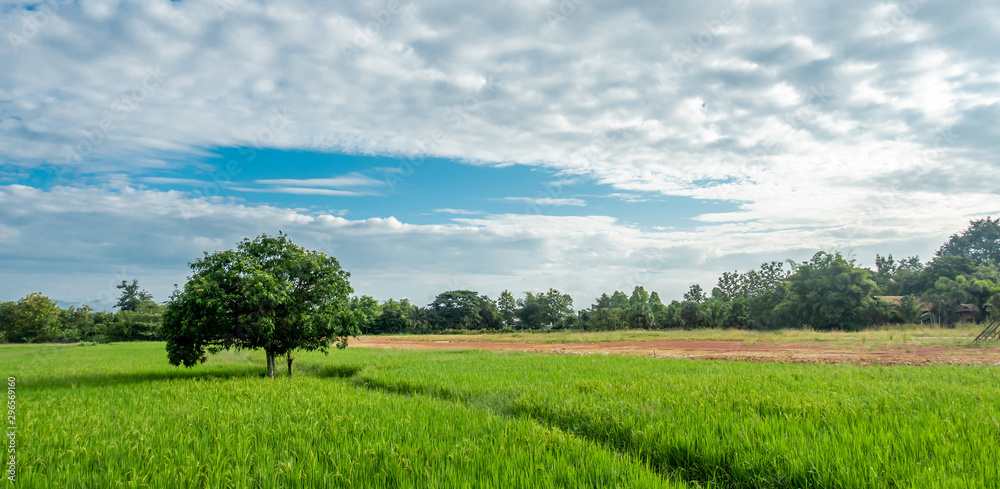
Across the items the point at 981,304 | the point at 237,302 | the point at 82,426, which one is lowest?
the point at 981,304

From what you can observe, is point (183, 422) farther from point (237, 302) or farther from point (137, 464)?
point (237, 302)

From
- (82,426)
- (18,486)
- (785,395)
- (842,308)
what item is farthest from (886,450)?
(842,308)

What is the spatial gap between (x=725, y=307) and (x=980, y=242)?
54768 millimetres

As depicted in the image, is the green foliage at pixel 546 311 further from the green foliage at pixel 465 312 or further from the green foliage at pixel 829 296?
the green foliage at pixel 829 296

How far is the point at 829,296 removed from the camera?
46.3 m

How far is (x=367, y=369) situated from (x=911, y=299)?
188 ft

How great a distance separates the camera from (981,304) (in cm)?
4719

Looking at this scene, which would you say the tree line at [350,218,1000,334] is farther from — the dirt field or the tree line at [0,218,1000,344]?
the dirt field

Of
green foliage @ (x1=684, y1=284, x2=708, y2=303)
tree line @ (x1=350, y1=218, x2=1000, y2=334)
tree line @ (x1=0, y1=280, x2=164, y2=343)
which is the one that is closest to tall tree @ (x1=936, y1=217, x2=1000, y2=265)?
tree line @ (x1=350, y1=218, x2=1000, y2=334)

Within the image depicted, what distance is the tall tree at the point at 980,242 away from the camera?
3000 inches

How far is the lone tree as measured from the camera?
14.6 m

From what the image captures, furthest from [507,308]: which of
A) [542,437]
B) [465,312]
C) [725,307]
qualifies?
[542,437]

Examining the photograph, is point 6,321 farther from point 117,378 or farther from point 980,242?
point 980,242

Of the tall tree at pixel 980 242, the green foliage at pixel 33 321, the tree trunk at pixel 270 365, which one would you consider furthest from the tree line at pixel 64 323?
the tall tree at pixel 980 242
